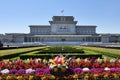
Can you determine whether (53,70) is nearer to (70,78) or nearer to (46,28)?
(70,78)

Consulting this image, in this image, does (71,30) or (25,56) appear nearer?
(25,56)

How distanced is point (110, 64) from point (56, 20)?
242 ft

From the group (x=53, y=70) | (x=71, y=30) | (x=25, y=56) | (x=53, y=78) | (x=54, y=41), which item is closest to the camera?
(x=53, y=78)

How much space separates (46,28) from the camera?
84438mm

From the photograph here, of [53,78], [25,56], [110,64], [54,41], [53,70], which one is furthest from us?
[54,41]

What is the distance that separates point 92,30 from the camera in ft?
277

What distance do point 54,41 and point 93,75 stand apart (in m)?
64.4

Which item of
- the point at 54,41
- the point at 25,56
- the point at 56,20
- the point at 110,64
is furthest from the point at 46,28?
the point at 110,64

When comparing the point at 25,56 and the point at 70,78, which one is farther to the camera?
the point at 25,56

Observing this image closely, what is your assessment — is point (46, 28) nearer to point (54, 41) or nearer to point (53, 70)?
point (54, 41)

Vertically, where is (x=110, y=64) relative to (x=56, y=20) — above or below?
below

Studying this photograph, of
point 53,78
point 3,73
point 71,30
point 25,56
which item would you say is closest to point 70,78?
point 53,78

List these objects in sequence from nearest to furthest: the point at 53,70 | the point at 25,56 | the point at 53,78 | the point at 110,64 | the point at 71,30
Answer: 1. the point at 53,78
2. the point at 53,70
3. the point at 110,64
4. the point at 25,56
5. the point at 71,30

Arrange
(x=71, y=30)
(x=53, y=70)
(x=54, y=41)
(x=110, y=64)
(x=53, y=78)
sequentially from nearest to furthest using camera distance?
(x=53, y=78)
(x=53, y=70)
(x=110, y=64)
(x=54, y=41)
(x=71, y=30)
